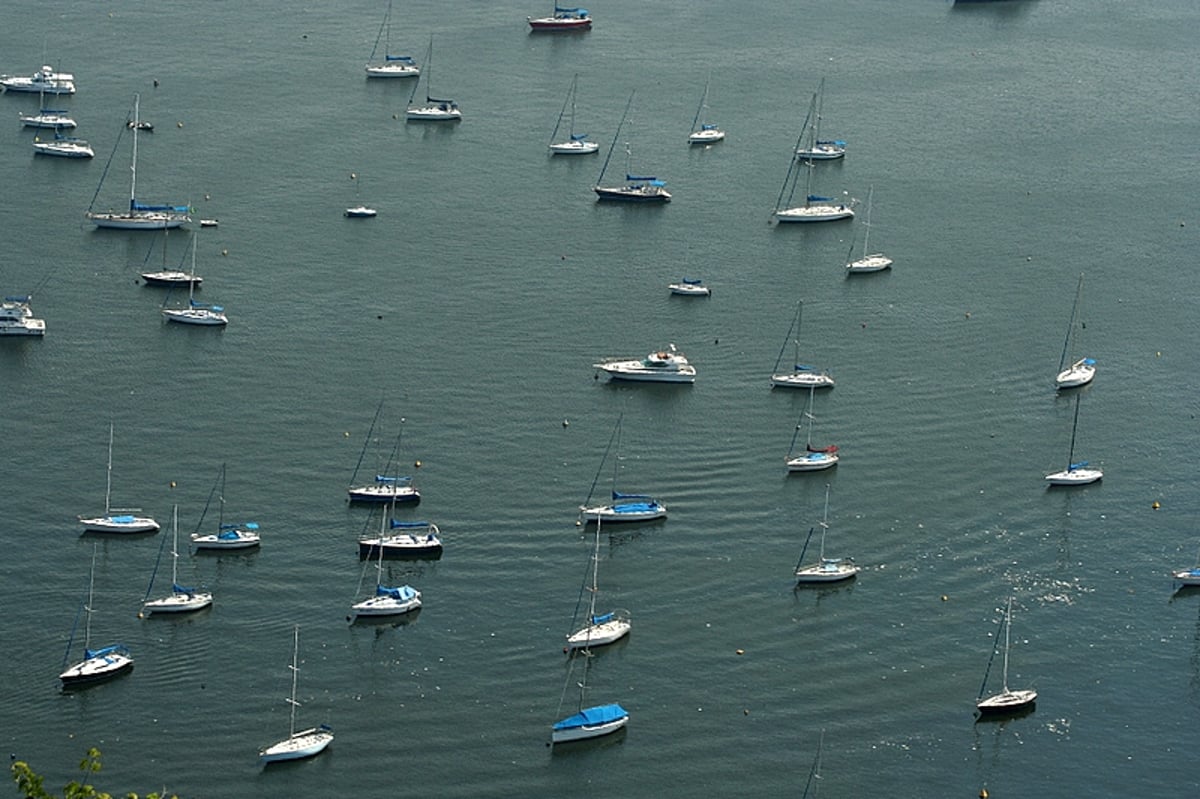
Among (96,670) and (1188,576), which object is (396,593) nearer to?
(96,670)

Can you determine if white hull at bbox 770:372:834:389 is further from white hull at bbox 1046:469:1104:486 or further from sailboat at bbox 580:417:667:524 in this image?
sailboat at bbox 580:417:667:524

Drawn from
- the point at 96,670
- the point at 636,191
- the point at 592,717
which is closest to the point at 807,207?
the point at 636,191

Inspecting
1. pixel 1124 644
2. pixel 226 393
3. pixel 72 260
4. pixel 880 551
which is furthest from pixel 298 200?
pixel 1124 644

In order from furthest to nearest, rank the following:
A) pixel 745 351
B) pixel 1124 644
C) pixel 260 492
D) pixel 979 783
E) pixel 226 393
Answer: pixel 745 351
pixel 226 393
pixel 260 492
pixel 1124 644
pixel 979 783

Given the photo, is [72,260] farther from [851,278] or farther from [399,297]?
[851,278]

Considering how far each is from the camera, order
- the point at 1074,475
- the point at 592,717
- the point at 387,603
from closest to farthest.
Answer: the point at 592,717 → the point at 387,603 → the point at 1074,475
